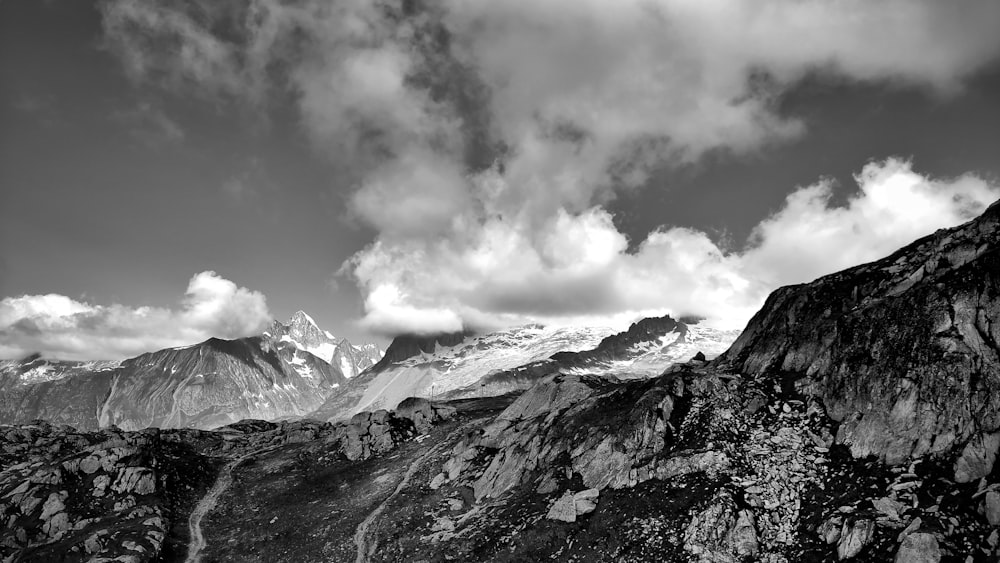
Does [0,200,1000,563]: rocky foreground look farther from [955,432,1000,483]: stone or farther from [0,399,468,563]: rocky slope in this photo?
[0,399,468,563]: rocky slope

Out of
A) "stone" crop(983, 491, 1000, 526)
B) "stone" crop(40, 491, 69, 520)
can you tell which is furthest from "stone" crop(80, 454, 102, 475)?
"stone" crop(983, 491, 1000, 526)

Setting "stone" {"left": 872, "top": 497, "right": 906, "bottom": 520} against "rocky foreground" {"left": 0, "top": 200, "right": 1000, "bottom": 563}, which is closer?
"stone" {"left": 872, "top": 497, "right": 906, "bottom": 520}

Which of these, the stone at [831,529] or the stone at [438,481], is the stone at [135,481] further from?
the stone at [831,529]

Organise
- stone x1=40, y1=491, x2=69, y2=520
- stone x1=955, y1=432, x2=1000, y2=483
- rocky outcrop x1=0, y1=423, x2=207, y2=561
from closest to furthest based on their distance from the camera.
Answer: stone x1=955, y1=432, x2=1000, y2=483
rocky outcrop x1=0, y1=423, x2=207, y2=561
stone x1=40, y1=491, x2=69, y2=520

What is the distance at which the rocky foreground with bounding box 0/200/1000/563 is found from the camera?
30.5 m

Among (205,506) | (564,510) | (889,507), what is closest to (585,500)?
(564,510)

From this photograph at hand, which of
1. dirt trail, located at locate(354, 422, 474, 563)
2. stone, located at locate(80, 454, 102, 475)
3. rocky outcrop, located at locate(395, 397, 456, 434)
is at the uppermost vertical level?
rocky outcrop, located at locate(395, 397, 456, 434)

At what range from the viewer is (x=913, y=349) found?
119 feet

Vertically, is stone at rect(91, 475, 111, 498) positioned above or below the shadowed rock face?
below

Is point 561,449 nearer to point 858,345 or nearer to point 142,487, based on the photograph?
point 858,345

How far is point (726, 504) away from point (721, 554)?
3483mm

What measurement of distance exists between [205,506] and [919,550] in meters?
71.2

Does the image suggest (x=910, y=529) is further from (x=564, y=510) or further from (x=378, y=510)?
Answer: (x=378, y=510)

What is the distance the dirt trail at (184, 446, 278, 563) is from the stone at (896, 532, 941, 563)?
57.4 metres
